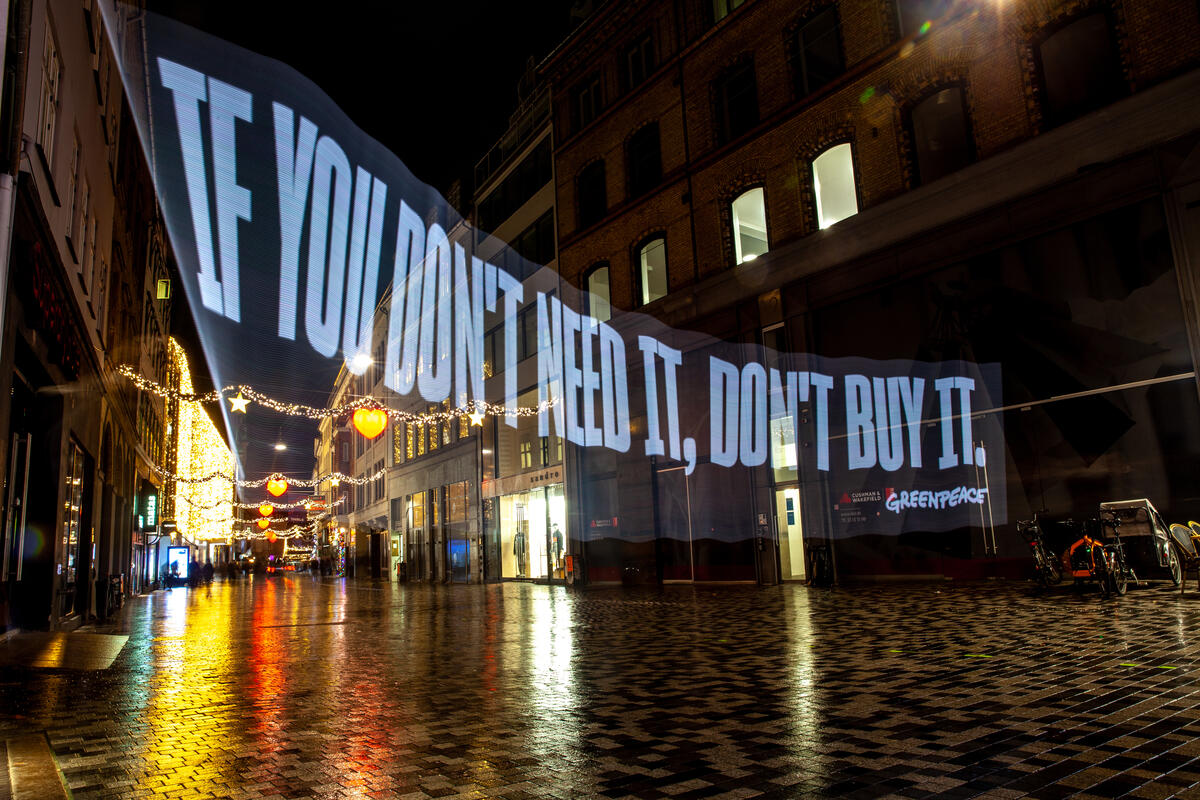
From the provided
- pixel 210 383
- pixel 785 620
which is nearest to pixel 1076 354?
pixel 785 620

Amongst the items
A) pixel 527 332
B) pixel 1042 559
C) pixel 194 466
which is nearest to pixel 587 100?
pixel 527 332

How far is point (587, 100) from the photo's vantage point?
27.5 metres

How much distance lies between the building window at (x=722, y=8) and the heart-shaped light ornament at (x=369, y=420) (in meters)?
14.2

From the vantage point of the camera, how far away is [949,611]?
35.6 feet

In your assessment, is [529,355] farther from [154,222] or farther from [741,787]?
[741,787]

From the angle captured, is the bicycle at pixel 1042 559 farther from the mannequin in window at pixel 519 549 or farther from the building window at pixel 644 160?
the mannequin in window at pixel 519 549

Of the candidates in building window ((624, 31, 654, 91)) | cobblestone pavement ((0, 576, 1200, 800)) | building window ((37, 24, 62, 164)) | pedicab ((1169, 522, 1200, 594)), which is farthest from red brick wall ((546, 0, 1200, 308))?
building window ((37, 24, 62, 164))

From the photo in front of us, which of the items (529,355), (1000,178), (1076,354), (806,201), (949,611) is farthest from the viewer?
(529,355)

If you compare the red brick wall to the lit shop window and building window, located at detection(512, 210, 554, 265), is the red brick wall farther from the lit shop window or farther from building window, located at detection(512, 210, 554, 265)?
building window, located at detection(512, 210, 554, 265)

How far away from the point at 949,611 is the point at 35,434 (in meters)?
14.3

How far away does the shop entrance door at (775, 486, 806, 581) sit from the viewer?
65.0ft

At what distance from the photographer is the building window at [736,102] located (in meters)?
21.1

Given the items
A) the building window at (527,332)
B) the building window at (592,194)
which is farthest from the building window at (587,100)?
the building window at (527,332)

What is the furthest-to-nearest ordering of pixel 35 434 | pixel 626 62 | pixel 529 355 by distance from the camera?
pixel 529 355, pixel 626 62, pixel 35 434
